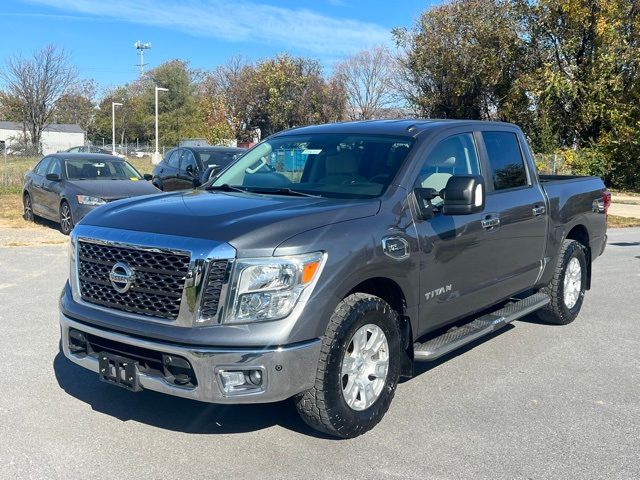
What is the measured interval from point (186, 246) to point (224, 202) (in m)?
0.81

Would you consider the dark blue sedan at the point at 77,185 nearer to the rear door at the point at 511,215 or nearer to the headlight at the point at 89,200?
the headlight at the point at 89,200

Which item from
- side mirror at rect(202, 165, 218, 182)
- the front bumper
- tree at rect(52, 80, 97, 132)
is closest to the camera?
the front bumper

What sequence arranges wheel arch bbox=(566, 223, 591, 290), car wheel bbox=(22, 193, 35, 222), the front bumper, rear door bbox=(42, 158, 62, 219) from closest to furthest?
the front bumper, wheel arch bbox=(566, 223, 591, 290), rear door bbox=(42, 158, 62, 219), car wheel bbox=(22, 193, 35, 222)

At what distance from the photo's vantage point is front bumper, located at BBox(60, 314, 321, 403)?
3.54 metres

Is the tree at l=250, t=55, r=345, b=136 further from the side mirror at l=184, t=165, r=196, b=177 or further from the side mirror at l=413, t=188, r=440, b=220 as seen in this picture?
the side mirror at l=413, t=188, r=440, b=220

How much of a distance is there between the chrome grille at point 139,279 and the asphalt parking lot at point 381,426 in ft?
2.77

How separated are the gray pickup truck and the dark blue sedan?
731 centimetres

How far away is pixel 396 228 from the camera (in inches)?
169

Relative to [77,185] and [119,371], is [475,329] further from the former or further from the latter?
[77,185]

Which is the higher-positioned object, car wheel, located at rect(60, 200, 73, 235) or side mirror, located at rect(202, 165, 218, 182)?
side mirror, located at rect(202, 165, 218, 182)

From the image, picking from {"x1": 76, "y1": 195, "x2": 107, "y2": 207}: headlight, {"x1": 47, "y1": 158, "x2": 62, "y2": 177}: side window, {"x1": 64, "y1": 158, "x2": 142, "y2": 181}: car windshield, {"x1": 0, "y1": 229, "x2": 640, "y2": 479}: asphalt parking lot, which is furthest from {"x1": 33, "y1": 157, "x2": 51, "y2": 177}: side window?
{"x1": 0, "y1": 229, "x2": 640, "y2": 479}: asphalt parking lot

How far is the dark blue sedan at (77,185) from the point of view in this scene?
12.2 metres

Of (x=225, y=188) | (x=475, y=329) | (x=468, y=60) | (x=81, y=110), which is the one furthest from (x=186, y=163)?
(x=81, y=110)

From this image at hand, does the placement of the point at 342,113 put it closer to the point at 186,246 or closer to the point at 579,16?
the point at 579,16
